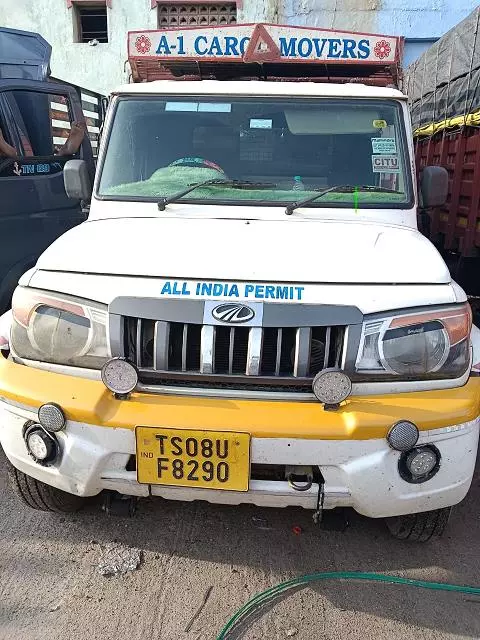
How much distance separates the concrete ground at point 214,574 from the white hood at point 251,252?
1.34 m

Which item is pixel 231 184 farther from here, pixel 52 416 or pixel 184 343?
pixel 52 416

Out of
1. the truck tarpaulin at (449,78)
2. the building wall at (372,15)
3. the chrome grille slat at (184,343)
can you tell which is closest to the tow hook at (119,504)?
the chrome grille slat at (184,343)

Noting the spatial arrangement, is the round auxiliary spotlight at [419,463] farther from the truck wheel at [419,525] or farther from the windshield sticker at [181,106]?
the windshield sticker at [181,106]

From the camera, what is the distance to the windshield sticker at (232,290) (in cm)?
237

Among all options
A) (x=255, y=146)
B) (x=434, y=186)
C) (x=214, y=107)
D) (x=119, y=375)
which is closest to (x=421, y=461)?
(x=119, y=375)

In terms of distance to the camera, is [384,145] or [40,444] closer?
[40,444]

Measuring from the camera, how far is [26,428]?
2.44 meters

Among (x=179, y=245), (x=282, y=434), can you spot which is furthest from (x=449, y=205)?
(x=282, y=434)

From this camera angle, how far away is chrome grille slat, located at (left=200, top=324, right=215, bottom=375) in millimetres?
2340

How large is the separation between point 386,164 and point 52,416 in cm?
234

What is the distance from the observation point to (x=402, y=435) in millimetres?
2236

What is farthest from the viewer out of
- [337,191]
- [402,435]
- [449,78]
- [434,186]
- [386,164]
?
[449,78]

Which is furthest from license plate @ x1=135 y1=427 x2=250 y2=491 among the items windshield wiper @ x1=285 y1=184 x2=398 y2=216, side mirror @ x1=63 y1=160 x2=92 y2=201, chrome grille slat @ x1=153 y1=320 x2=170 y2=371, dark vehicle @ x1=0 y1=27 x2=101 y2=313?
dark vehicle @ x1=0 y1=27 x2=101 y2=313

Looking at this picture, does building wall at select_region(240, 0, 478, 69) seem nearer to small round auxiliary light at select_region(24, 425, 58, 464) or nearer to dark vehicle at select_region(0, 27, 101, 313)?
dark vehicle at select_region(0, 27, 101, 313)
